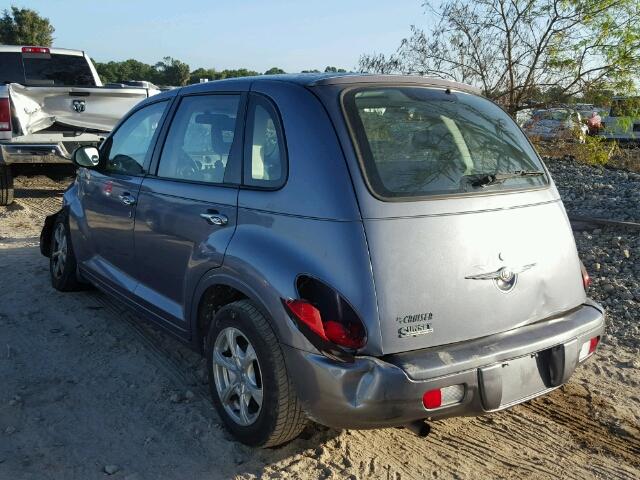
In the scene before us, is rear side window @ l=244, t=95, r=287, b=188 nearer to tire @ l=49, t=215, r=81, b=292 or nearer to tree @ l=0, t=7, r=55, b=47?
tire @ l=49, t=215, r=81, b=292

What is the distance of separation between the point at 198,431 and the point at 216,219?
113 cm

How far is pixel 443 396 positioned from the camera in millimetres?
2668

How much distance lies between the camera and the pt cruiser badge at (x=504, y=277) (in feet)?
9.36

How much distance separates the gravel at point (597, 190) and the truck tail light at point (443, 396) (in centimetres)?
522

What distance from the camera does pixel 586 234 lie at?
21.6ft

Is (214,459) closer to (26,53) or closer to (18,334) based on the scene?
(18,334)

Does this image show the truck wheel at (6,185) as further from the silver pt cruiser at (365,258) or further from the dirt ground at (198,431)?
the silver pt cruiser at (365,258)

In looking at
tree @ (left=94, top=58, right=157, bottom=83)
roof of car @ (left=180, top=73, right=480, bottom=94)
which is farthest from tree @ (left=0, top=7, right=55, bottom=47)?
roof of car @ (left=180, top=73, right=480, bottom=94)

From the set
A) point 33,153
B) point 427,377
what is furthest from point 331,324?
point 33,153

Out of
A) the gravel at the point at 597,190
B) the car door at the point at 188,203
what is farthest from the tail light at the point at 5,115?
the gravel at the point at 597,190

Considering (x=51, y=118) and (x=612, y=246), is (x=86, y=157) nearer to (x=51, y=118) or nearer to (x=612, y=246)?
(x=51, y=118)

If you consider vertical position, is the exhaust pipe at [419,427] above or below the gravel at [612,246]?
above

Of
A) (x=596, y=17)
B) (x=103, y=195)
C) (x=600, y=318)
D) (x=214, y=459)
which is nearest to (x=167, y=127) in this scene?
(x=103, y=195)

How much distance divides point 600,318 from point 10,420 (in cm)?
318
